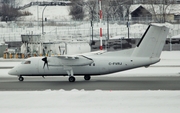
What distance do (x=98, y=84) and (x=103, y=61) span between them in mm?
1683

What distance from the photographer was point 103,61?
2772cm

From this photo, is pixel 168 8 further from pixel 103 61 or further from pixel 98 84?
pixel 98 84

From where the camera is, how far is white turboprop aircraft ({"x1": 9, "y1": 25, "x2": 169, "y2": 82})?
2689 cm

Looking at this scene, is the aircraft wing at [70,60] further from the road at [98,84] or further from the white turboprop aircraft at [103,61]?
the road at [98,84]

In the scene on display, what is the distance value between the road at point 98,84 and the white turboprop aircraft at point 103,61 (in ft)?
2.47

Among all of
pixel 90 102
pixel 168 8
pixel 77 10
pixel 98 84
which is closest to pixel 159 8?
pixel 168 8

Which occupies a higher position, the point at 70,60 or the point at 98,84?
the point at 70,60

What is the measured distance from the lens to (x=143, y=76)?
103ft

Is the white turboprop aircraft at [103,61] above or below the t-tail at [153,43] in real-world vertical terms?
below

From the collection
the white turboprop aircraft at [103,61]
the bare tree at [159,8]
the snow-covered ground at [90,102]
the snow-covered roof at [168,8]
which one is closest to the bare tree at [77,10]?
the snow-covered roof at [168,8]

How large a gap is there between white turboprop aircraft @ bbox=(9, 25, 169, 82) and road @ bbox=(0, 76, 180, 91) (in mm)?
754

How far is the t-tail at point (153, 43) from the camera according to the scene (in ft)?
88.1

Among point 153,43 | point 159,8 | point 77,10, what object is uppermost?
point 77,10

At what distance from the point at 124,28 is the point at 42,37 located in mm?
30532
